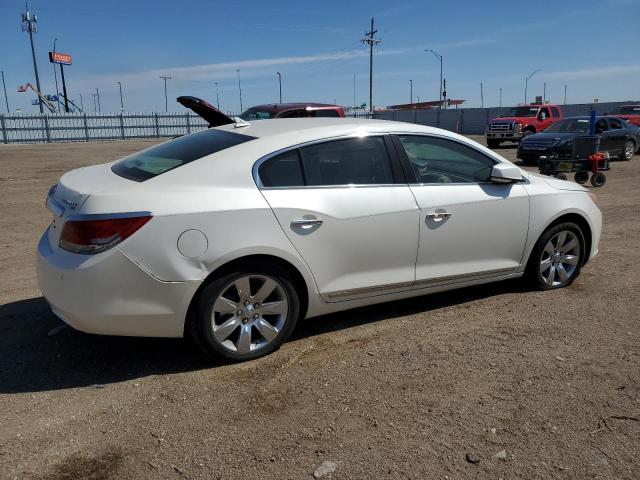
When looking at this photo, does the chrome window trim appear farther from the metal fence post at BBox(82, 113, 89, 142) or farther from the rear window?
the metal fence post at BBox(82, 113, 89, 142)

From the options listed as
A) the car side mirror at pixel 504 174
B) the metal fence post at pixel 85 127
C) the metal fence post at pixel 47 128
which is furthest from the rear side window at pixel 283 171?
the metal fence post at pixel 85 127

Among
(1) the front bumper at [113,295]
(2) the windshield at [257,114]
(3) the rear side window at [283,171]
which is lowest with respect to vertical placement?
(1) the front bumper at [113,295]

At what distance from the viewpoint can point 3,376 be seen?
11.8 feet

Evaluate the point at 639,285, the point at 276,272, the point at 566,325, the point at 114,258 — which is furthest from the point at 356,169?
the point at 639,285

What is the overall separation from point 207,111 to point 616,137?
59.3 feet

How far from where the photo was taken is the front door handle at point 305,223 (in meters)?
3.72

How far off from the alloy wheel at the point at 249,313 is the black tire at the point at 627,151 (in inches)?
749

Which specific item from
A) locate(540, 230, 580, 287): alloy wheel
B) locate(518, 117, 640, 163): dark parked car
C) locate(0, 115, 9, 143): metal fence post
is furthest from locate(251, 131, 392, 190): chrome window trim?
locate(0, 115, 9, 143): metal fence post

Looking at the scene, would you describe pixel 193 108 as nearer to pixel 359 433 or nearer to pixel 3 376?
pixel 3 376

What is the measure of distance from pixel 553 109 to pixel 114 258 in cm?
2634

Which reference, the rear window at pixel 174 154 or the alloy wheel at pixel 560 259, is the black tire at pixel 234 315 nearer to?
the rear window at pixel 174 154

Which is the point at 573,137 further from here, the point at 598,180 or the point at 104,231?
the point at 104,231

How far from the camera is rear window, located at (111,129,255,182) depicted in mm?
3766

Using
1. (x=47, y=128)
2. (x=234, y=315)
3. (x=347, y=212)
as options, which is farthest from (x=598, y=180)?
(x=47, y=128)
